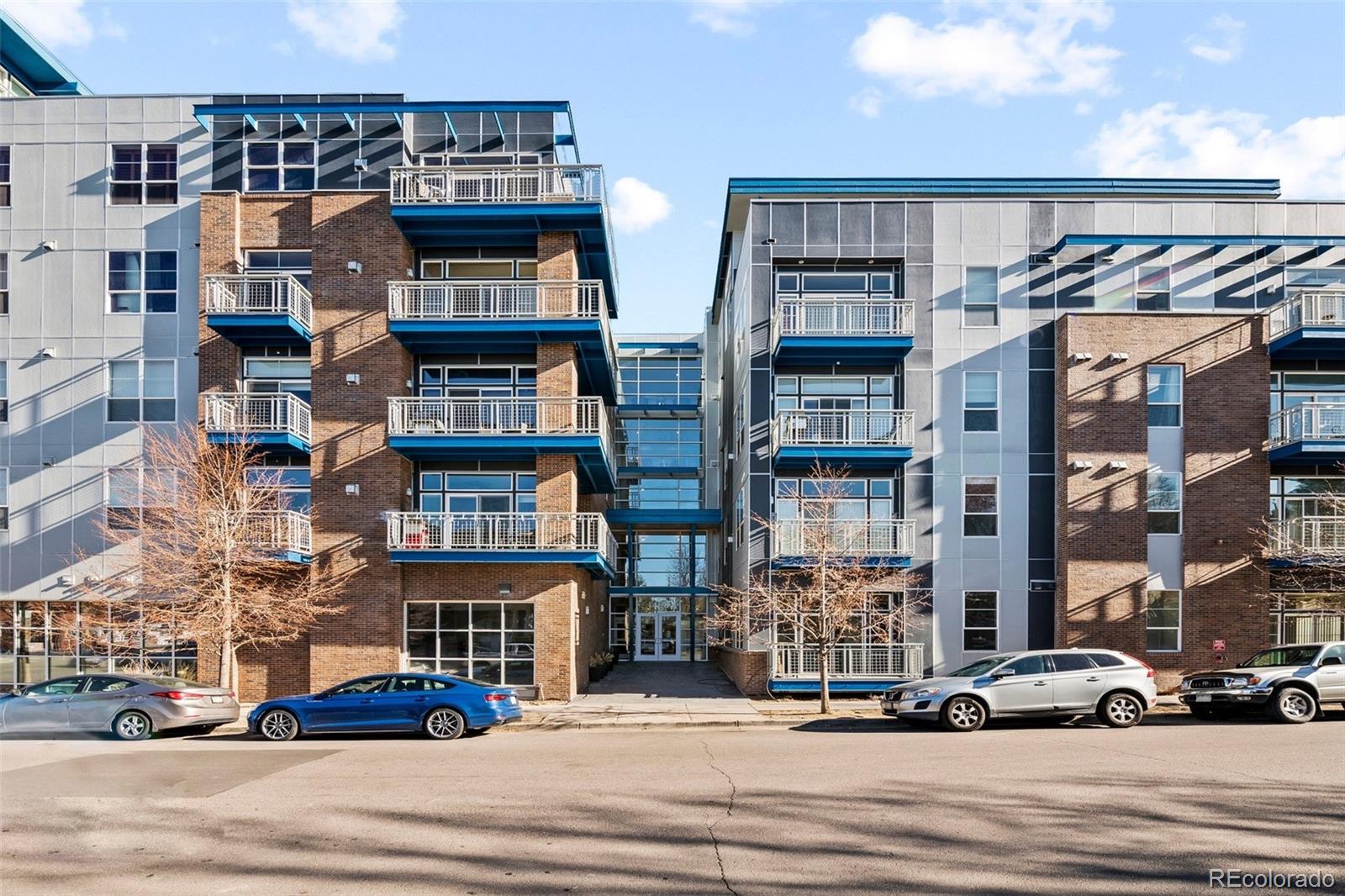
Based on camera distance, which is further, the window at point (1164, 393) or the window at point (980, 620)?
the window at point (980, 620)

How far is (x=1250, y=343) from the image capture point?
26.3 meters

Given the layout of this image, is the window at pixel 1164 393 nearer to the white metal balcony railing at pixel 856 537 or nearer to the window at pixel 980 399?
the window at pixel 980 399

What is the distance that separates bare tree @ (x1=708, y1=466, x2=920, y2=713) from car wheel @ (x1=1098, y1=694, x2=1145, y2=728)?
5.74m

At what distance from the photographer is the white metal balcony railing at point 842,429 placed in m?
25.9

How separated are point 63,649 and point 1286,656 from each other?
2764 centimetres

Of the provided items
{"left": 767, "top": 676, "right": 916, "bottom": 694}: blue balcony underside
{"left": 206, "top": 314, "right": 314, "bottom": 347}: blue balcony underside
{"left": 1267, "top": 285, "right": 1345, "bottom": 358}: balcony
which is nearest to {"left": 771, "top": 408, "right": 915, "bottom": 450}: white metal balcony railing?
{"left": 767, "top": 676, "right": 916, "bottom": 694}: blue balcony underside

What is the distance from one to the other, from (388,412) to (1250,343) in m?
21.3

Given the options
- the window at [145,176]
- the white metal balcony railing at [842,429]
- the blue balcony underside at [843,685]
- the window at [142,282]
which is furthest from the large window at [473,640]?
the window at [145,176]

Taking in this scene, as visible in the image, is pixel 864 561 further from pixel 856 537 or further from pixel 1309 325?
pixel 1309 325

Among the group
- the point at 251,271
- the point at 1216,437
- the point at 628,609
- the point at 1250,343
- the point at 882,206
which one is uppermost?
the point at 882,206

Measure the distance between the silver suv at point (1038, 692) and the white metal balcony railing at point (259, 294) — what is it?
16.3 meters

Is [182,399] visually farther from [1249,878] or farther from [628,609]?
[1249,878]

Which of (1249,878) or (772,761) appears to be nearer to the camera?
(1249,878)

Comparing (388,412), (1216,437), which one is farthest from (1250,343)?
(388,412)
